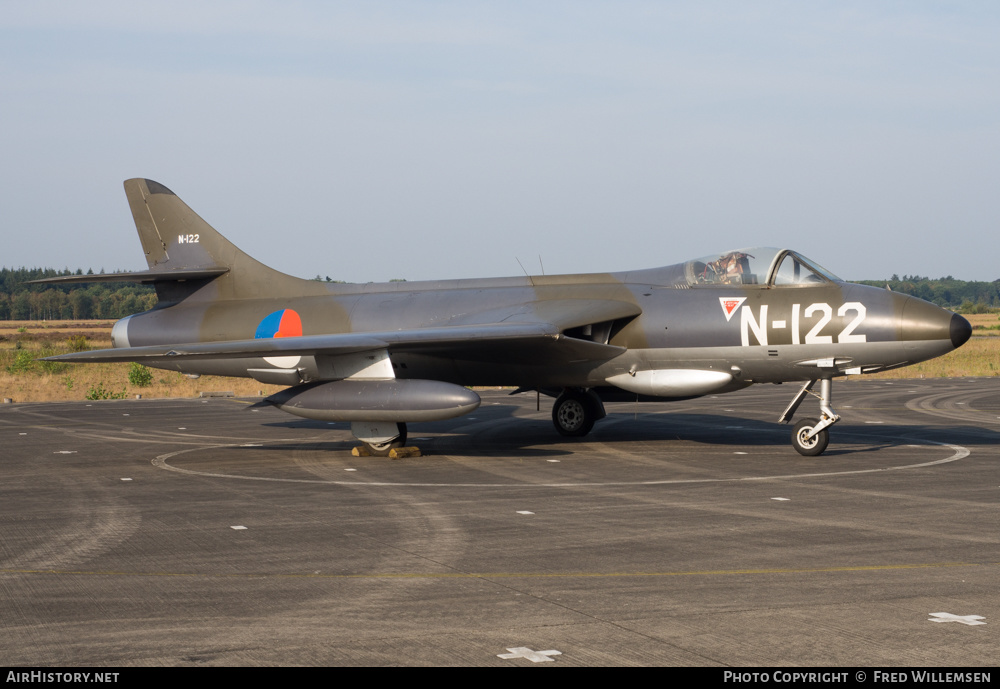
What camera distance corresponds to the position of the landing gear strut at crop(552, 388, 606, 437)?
19.2m

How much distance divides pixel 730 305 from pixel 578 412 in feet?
14.1

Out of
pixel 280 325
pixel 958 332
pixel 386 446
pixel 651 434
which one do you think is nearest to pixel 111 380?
pixel 280 325

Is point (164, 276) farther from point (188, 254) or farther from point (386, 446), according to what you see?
point (386, 446)

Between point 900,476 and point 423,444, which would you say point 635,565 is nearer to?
point 900,476

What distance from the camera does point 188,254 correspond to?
19953 millimetres

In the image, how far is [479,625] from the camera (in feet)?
21.9

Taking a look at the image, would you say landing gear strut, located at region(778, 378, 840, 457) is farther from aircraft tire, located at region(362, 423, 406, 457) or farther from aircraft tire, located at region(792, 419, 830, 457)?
aircraft tire, located at region(362, 423, 406, 457)

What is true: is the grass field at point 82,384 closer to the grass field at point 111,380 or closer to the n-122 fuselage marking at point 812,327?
the grass field at point 111,380

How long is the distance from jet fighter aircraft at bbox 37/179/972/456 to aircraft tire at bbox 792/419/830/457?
3 centimetres

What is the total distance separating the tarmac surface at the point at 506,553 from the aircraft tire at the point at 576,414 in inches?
31.9

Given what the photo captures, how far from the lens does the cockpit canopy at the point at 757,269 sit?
16016 millimetres

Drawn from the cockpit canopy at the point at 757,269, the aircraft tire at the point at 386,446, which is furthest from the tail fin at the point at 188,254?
the cockpit canopy at the point at 757,269

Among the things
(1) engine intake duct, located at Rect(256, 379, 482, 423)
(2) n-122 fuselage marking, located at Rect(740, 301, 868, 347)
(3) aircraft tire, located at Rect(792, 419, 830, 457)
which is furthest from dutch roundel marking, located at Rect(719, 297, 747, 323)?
(1) engine intake duct, located at Rect(256, 379, 482, 423)
